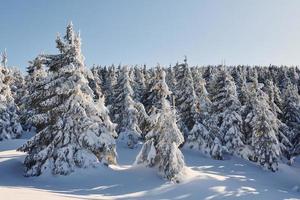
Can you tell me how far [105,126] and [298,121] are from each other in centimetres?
3869

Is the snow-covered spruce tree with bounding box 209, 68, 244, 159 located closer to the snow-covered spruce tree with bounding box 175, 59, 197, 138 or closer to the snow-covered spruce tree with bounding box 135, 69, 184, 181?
the snow-covered spruce tree with bounding box 175, 59, 197, 138

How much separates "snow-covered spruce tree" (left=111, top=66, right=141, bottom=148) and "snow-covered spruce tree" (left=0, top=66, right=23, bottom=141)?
1299 centimetres

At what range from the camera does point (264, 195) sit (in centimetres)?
2800

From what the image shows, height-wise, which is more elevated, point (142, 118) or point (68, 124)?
point (142, 118)

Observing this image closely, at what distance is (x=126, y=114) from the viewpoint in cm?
5212

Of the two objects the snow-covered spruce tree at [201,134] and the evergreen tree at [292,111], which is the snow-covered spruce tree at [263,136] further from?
the evergreen tree at [292,111]

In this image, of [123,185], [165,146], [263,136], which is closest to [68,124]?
[123,185]

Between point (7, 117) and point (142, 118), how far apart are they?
16751 mm

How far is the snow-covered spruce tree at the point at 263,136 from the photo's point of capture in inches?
1827

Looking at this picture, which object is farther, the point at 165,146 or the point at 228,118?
the point at 228,118

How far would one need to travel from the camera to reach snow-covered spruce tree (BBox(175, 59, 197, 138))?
5012cm

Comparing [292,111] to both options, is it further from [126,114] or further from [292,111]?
[126,114]

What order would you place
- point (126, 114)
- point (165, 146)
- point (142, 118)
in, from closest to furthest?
point (165, 146) → point (142, 118) → point (126, 114)

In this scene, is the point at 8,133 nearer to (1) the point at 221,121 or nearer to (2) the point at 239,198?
(1) the point at 221,121
